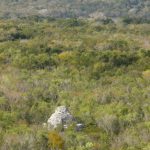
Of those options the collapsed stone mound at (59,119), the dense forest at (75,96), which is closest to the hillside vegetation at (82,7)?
the dense forest at (75,96)

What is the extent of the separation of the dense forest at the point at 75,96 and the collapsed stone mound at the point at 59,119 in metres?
0.34

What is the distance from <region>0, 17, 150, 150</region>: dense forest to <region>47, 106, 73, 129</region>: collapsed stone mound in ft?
1.12

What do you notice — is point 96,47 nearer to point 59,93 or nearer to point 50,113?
point 59,93

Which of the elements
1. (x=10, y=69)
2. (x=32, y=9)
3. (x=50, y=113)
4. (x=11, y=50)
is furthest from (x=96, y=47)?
(x=32, y=9)

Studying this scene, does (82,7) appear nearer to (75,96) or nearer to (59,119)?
(75,96)

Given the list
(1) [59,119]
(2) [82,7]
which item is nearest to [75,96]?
(1) [59,119]

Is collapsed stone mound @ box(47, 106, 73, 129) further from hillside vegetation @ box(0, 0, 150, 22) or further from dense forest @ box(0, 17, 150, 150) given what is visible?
hillside vegetation @ box(0, 0, 150, 22)

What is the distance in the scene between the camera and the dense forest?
12.6 meters

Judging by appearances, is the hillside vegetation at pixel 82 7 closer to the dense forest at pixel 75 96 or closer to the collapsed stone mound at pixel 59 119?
the dense forest at pixel 75 96

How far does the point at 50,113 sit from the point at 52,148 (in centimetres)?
384

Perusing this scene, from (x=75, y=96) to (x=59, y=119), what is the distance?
3.93 meters

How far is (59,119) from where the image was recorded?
47.1 ft

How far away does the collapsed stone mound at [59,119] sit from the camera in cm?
1416

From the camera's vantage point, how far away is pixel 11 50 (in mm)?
29906
